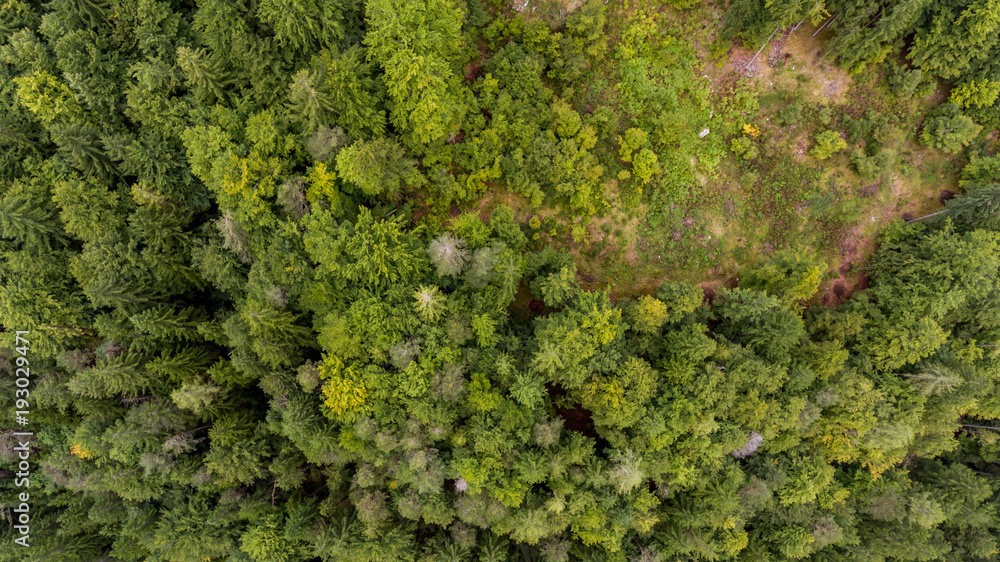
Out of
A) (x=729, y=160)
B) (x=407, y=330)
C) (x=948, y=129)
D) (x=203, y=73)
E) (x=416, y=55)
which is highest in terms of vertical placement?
(x=948, y=129)

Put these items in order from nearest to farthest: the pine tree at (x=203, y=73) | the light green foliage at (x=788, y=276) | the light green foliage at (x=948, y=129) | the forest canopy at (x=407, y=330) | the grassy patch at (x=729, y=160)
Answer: the pine tree at (x=203, y=73)
the forest canopy at (x=407, y=330)
the light green foliage at (x=788, y=276)
the light green foliage at (x=948, y=129)
the grassy patch at (x=729, y=160)

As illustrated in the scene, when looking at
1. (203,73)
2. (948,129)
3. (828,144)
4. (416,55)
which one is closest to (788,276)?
(828,144)

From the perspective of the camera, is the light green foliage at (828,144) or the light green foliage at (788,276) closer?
the light green foliage at (788,276)

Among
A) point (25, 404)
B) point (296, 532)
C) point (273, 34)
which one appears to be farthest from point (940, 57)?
point (25, 404)

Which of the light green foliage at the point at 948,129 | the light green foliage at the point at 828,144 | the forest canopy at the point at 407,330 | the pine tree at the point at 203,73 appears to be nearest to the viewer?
the pine tree at the point at 203,73

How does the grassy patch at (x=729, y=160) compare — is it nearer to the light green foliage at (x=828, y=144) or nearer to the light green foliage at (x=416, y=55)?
the light green foliage at (x=828, y=144)

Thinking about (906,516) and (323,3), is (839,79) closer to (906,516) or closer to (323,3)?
(906,516)

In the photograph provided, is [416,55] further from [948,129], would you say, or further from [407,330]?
[948,129]

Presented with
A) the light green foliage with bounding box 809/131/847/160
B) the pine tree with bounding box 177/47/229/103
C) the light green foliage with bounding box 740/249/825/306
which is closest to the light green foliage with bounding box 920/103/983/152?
the light green foliage with bounding box 809/131/847/160

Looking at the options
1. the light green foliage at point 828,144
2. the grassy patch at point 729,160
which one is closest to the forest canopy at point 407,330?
the grassy patch at point 729,160
